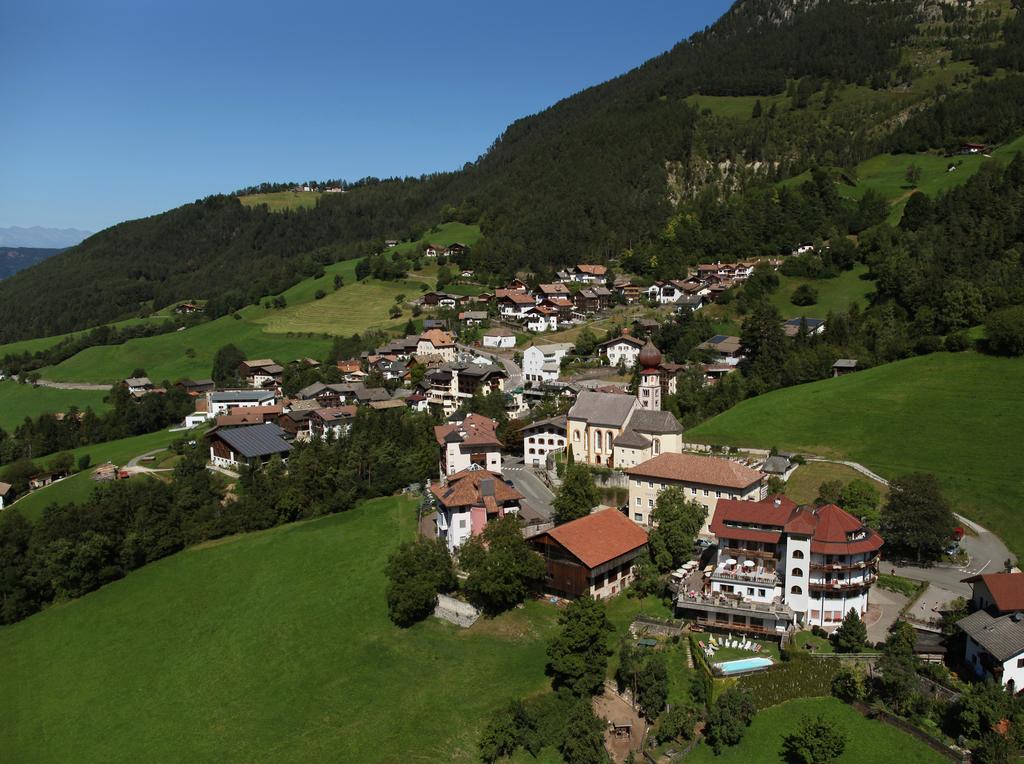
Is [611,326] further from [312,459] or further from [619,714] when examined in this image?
[619,714]

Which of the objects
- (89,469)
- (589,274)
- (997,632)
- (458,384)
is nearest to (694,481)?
(997,632)

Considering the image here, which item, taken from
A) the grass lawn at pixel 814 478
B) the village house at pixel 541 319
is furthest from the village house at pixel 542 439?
the village house at pixel 541 319

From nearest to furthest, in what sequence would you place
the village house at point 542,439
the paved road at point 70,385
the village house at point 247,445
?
1. the village house at point 542,439
2. the village house at point 247,445
3. the paved road at point 70,385

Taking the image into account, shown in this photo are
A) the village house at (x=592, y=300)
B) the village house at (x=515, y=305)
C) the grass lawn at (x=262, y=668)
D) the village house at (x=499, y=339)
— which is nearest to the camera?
the grass lawn at (x=262, y=668)

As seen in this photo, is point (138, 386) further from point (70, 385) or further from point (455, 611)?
point (455, 611)

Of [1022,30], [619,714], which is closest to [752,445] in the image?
[619,714]

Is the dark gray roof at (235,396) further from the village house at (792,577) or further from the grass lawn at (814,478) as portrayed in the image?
the village house at (792,577)
